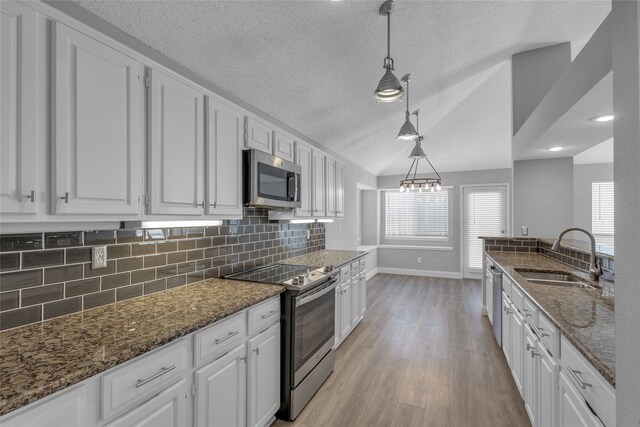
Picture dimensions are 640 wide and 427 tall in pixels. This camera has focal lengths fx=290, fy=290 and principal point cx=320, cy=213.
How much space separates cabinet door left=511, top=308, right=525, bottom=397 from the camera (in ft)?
6.84

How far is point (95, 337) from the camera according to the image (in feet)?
3.83

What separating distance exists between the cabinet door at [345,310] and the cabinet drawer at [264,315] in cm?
128

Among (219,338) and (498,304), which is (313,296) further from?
(498,304)

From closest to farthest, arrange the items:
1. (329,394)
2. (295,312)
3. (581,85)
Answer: (581,85)
(295,312)
(329,394)

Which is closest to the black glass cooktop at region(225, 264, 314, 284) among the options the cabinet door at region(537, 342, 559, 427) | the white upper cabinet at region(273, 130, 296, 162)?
the white upper cabinet at region(273, 130, 296, 162)

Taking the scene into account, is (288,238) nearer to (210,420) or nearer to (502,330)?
(210,420)

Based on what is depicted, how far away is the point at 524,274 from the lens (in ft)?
A: 9.06

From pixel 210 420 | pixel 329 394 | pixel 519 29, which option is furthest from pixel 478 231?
pixel 210 420

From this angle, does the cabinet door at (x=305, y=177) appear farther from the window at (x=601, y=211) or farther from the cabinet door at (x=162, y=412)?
the window at (x=601, y=211)

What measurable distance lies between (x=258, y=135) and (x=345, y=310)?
207 centimetres

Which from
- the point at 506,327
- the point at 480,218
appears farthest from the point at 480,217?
the point at 506,327

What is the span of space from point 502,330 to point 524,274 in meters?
0.63

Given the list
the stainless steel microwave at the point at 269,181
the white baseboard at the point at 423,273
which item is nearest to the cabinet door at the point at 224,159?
the stainless steel microwave at the point at 269,181

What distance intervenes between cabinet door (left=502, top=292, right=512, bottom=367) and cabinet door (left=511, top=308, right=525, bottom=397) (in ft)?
0.44
